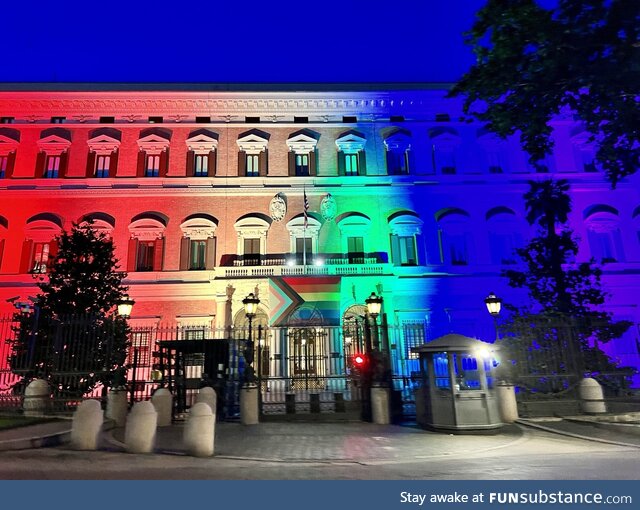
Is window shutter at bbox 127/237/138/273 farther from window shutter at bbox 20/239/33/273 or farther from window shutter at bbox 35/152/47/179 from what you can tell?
window shutter at bbox 35/152/47/179

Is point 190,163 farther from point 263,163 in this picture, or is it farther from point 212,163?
point 263,163

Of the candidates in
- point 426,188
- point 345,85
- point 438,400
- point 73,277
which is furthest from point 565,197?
point 73,277

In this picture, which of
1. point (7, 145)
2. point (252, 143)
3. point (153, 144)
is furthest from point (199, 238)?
point (7, 145)

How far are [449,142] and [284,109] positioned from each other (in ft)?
34.9

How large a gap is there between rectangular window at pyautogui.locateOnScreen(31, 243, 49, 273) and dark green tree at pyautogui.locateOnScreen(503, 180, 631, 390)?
78.1ft

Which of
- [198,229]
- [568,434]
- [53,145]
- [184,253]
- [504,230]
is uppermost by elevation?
[53,145]

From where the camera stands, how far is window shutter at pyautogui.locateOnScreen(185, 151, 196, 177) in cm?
2733

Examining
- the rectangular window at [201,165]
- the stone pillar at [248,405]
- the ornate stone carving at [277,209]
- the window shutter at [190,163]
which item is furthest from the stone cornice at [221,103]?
the stone pillar at [248,405]

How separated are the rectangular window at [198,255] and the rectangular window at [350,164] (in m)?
9.76

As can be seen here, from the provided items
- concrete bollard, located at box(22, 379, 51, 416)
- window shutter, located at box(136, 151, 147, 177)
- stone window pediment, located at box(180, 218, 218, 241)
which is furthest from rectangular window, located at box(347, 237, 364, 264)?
concrete bollard, located at box(22, 379, 51, 416)

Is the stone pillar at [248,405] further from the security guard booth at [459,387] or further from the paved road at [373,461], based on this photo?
the security guard booth at [459,387]

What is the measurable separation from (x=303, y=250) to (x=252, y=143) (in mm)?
7574

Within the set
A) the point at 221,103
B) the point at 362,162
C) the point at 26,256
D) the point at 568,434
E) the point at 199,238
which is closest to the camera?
the point at 568,434

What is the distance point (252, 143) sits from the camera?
2792 cm
